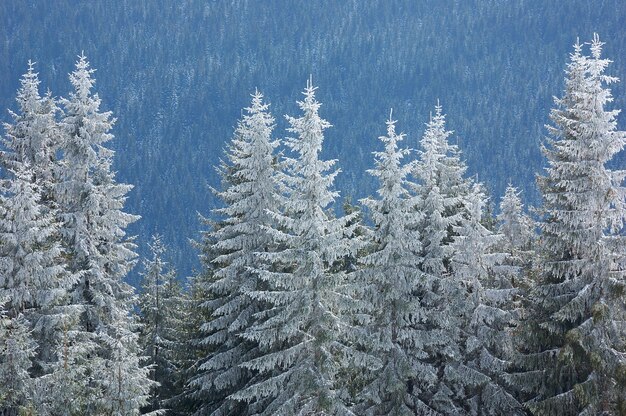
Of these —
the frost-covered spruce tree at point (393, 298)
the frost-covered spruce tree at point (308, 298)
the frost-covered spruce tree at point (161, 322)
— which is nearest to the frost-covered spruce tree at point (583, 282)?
the frost-covered spruce tree at point (393, 298)

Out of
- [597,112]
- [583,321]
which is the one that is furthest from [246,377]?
[597,112]

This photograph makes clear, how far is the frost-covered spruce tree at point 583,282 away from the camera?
21203 millimetres

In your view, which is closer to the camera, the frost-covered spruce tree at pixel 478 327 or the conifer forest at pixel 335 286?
the conifer forest at pixel 335 286

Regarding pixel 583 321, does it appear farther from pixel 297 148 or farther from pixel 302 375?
pixel 297 148

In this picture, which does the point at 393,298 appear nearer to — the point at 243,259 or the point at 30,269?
the point at 243,259

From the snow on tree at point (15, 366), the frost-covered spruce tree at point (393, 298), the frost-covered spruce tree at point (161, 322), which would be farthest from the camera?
the frost-covered spruce tree at point (161, 322)

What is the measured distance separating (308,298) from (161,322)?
60.5 ft

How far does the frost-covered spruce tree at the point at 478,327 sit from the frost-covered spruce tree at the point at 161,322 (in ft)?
52.7

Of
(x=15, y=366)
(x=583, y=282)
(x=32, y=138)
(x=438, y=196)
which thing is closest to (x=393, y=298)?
(x=438, y=196)

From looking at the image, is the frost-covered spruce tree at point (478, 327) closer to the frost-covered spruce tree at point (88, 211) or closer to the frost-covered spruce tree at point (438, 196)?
the frost-covered spruce tree at point (438, 196)

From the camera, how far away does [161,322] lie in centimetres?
3828

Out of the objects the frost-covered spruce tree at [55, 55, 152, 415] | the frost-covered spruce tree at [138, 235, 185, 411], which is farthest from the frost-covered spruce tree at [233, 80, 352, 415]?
the frost-covered spruce tree at [138, 235, 185, 411]

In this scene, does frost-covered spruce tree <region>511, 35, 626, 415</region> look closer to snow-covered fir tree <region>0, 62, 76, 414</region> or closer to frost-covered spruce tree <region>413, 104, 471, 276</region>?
frost-covered spruce tree <region>413, 104, 471, 276</region>

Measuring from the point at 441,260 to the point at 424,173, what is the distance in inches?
140
